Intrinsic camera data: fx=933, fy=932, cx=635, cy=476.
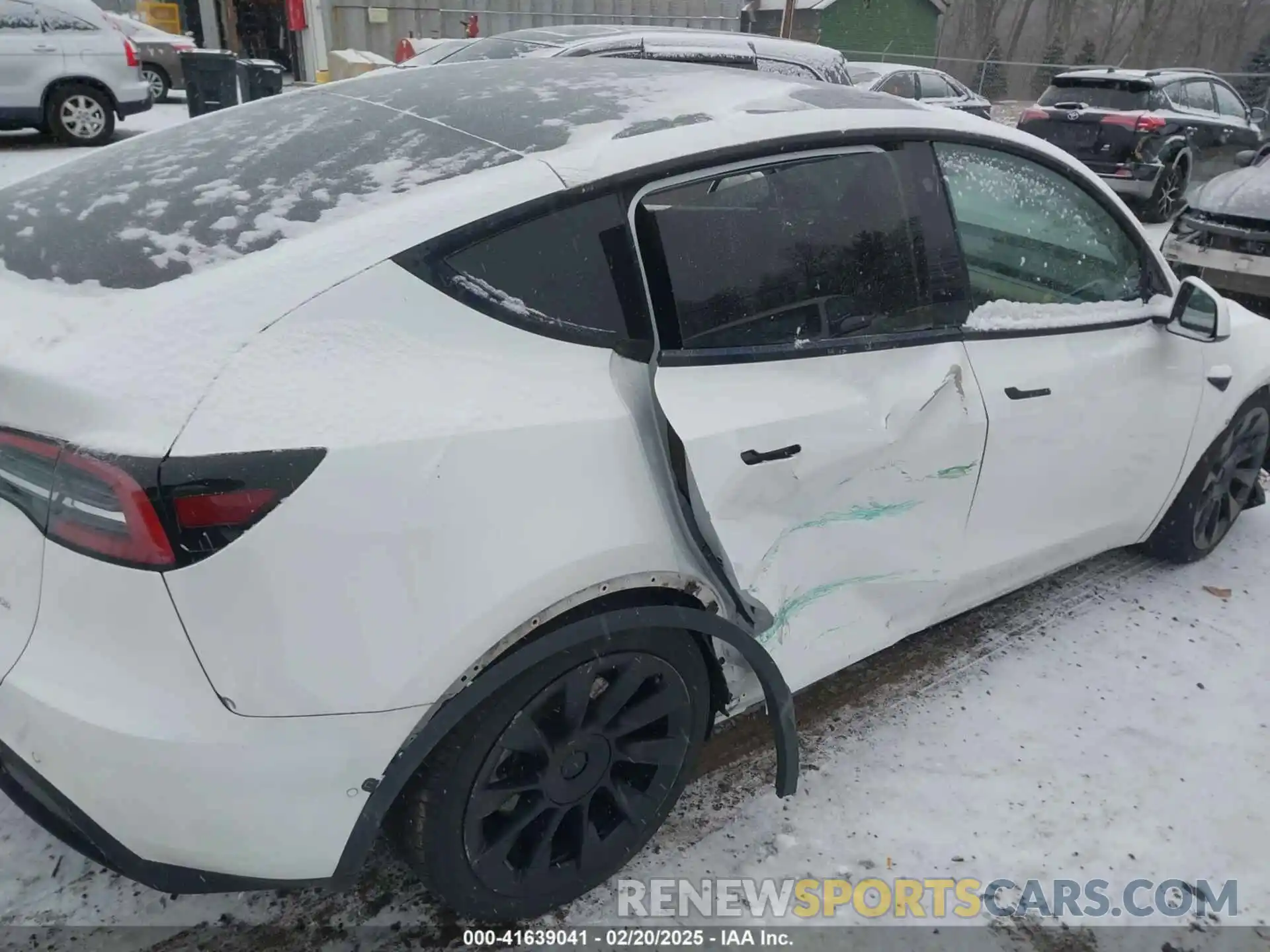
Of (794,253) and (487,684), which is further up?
(794,253)

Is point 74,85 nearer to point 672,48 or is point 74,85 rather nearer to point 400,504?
point 672,48

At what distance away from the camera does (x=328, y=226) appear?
5.66 feet

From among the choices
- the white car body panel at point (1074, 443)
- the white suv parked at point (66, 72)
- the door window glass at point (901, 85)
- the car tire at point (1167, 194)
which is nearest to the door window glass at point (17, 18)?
the white suv parked at point (66, 72)

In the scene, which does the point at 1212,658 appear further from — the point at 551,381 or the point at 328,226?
the point at 328,226

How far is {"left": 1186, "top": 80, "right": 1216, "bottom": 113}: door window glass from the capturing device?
11.2m

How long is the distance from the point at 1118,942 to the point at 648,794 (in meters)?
1.15

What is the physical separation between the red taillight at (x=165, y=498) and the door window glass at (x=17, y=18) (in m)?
10.8

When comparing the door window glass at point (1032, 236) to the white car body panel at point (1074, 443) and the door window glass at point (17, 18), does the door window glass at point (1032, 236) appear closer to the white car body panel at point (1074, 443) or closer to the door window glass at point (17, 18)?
the white car body panel at point (1074, 443)

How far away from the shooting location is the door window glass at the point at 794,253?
6.58 ft

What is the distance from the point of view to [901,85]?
12.9 metres

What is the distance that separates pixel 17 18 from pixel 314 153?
33.9 ft

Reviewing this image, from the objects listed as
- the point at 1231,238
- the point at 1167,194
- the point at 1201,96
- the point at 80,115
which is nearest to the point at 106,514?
the point at 1231,238

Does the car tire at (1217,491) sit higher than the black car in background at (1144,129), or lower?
lower

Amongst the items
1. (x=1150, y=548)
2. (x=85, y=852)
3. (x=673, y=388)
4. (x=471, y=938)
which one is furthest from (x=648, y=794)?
(x=1150, y=548)
